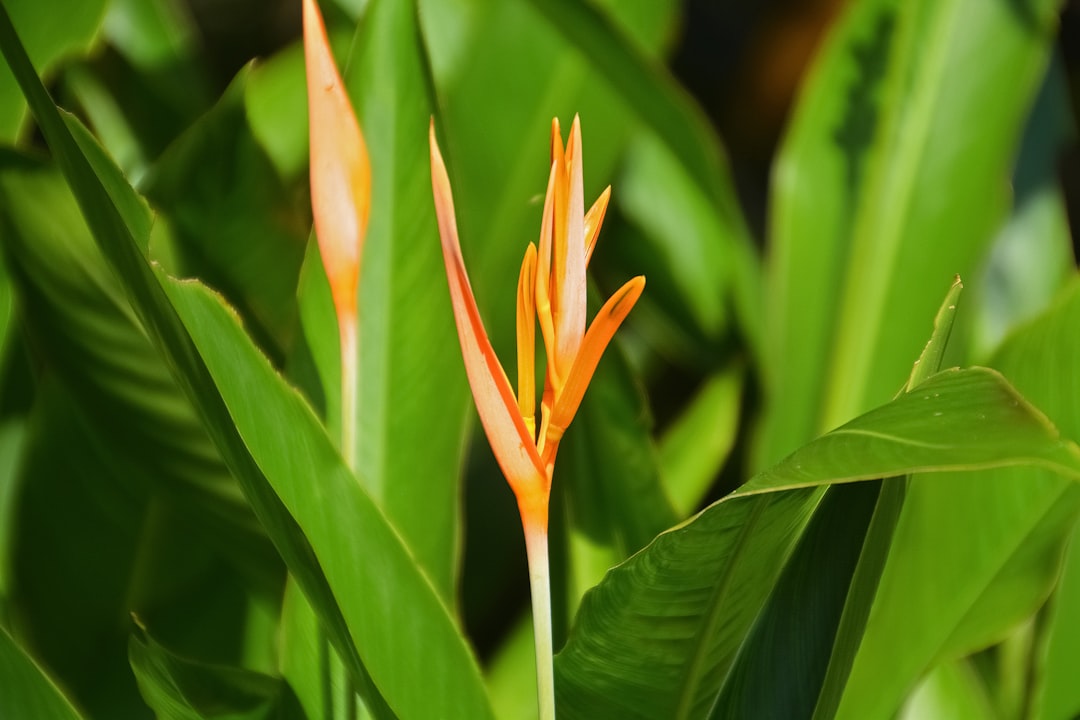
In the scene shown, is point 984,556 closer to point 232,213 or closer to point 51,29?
point 232,213

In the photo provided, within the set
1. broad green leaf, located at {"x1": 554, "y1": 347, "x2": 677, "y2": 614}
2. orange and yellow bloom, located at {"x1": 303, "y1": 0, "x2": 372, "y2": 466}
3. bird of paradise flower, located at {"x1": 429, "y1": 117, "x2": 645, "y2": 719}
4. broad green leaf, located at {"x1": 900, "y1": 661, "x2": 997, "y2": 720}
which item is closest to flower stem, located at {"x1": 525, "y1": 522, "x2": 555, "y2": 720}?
bird of paradise flower, located at {"x1": 429, "y1": 117, "x2": 645, "y2": 719}

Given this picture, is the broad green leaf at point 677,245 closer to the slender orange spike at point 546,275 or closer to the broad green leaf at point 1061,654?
the broad green leaf at point 1061,654

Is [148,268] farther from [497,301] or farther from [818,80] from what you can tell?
[818,80]

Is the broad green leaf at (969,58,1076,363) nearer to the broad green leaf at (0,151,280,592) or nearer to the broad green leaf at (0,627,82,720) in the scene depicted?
the broad green leaf at (0,151,280,592)

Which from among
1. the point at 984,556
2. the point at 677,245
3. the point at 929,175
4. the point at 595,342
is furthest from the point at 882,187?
the point at 595,342

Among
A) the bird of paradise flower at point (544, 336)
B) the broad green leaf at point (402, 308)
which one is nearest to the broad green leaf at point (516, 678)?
the broad green leaf at point (402, 308)

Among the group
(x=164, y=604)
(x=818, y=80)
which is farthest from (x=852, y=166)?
(x=164, y=604)
